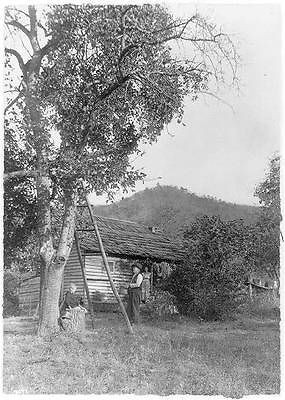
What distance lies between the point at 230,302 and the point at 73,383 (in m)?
11.2

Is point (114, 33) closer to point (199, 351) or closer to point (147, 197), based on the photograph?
point (199, 351)

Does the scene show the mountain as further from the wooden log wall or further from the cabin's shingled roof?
the wooden log wall

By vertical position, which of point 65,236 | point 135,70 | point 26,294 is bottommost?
point 26,294

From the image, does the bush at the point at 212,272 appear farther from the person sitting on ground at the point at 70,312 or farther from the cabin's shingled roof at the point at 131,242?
the person sitting on ground at the point at 70,312

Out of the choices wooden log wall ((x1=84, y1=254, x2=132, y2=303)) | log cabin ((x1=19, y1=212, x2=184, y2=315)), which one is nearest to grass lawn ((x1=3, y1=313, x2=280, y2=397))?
log cabin ((x1=19, y1=212, x2=184, y2=315))

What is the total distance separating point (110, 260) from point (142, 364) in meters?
16.6

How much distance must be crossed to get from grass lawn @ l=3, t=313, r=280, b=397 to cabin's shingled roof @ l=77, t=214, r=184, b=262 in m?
11.8

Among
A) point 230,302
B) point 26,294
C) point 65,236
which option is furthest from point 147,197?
point 65,236

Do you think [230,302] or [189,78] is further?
[230,302]

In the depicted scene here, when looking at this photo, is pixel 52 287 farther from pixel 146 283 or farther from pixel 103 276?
pixel 146 283

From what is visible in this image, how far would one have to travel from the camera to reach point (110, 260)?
987 inches

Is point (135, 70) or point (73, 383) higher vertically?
point (135, 70)

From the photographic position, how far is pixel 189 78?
1238 cm

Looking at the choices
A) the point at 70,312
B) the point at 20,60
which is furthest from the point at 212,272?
the point at 20,60
